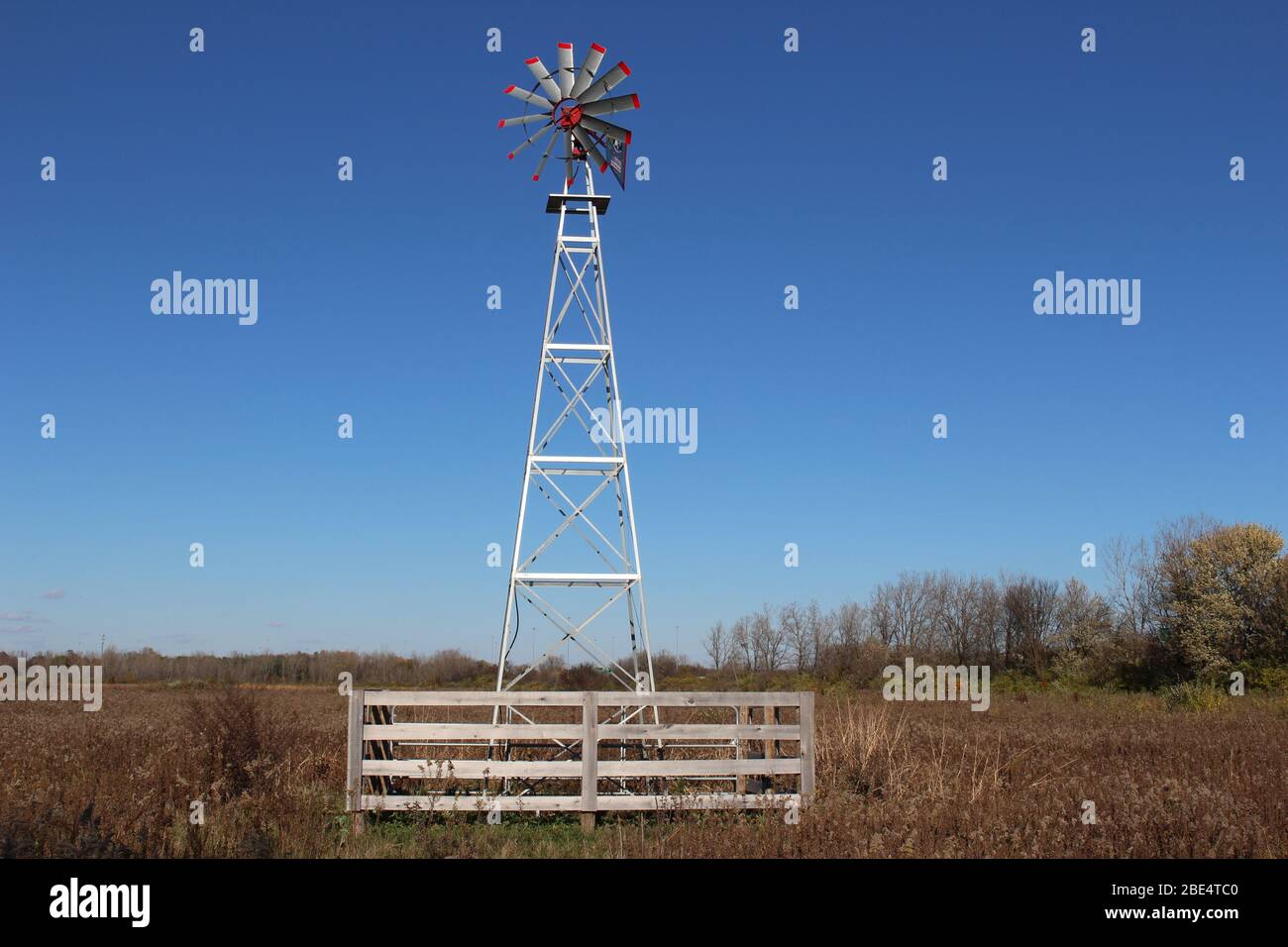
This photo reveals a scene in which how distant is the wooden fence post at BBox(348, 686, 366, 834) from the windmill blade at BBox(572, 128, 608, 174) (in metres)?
9.08

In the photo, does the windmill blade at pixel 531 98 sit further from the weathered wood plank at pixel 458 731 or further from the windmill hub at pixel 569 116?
the weathered wood plank at pixel 458 731

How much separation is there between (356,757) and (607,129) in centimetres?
1012

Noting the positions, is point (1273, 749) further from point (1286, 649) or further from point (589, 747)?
point (1286, 649)

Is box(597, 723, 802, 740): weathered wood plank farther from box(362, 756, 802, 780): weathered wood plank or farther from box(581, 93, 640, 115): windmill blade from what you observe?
A: box(581, 93, 640, 115): windmill blade

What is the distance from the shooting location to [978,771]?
14430 mm

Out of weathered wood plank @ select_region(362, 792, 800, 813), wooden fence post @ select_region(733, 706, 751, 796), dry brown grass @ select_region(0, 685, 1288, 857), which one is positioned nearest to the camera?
dry brown grass @ select_region(0, 685, 1288, 857)

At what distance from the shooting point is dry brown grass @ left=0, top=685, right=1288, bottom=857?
28.0 ft

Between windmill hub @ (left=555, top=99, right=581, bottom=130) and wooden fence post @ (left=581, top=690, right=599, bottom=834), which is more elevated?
windmill hub @ (left=555, top=99, right=581, bottom=130)

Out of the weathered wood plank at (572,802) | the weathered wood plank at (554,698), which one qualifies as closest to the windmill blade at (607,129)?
Answer: the weathered wood plank at (554,698)

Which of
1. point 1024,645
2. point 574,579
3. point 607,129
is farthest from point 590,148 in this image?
point 1024,645

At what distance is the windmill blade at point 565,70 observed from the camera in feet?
50.8

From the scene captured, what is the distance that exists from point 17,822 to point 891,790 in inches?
351

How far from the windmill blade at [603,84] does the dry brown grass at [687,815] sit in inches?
412

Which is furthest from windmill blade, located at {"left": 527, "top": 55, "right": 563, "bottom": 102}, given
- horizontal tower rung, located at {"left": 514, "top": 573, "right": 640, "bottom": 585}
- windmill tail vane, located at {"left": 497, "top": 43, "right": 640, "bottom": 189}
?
horizontal tower rung, located at {"left": 514, "top": 573, "right": 640, "bottom": 585}
